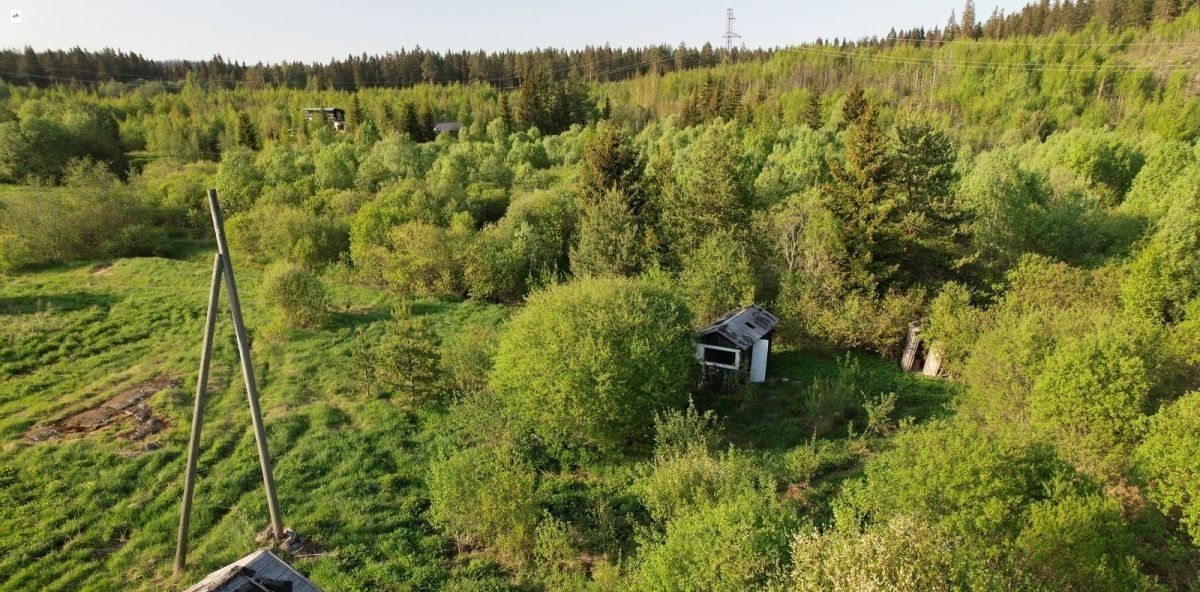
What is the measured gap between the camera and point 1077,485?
38.1 ft

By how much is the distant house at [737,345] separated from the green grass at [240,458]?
106 cm

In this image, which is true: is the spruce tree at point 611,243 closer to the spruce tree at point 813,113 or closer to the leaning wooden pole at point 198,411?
the leaning wooden pole at point 198,411

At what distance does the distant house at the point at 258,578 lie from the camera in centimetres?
989

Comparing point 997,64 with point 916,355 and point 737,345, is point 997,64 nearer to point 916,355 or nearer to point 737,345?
point 916,355

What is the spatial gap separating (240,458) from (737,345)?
1627cm

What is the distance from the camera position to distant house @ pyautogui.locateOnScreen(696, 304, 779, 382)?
22.1m

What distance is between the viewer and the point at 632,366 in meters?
17.8

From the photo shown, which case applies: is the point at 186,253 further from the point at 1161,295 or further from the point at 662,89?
the point at 662,89

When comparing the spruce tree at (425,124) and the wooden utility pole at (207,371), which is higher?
the spruce tree at (425,124)

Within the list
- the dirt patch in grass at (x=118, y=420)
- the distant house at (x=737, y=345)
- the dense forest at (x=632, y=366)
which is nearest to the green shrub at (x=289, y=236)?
the dense forest at (x=632, y=366)

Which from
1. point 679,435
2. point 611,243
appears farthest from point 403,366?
point 611,243

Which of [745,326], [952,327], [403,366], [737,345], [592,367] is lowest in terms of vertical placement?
[403,366]

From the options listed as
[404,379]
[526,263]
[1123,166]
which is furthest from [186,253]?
[1123,166]

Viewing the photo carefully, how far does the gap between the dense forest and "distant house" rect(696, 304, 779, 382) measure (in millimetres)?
774
